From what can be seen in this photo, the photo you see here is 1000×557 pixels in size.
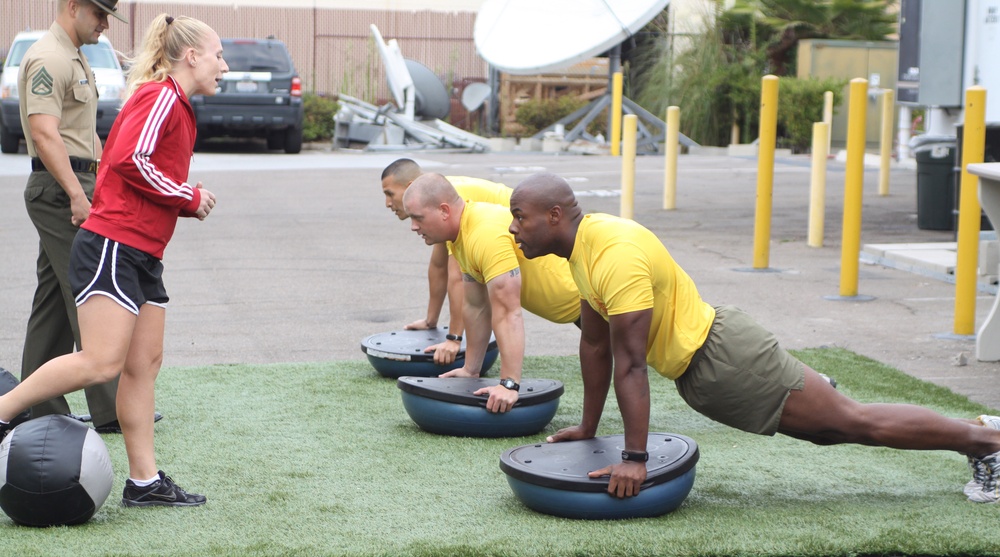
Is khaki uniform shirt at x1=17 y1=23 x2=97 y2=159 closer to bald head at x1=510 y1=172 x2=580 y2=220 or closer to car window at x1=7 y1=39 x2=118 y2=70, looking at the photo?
bald head at x1=510 y1=172 x2=580 y2=220

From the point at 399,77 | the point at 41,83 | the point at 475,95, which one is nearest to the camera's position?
the point at 41,83

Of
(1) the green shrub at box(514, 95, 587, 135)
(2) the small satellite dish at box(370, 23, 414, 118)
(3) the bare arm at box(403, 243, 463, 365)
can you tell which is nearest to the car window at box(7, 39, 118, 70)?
(2) the small satellite dish at box(370, 23, 414, 118)

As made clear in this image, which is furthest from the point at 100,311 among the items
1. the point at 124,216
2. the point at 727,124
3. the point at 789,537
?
the point at 727,124

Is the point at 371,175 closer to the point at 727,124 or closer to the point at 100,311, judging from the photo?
the point at 727,124

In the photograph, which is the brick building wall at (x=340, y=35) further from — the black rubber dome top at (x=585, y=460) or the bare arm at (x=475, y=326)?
the black rubber dome top at (x=585, y=460)

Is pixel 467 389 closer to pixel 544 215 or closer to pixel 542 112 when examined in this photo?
pixel 544 215

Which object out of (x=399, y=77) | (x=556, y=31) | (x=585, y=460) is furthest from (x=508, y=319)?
(x=399, y=77)

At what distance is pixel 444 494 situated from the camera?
4727 mm

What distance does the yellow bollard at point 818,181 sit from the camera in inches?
460

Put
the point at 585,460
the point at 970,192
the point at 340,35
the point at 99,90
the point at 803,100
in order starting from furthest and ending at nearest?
the point at 340,35
the point at 803,100
the point at 99,90
the point at 970,192
the point at 585,460

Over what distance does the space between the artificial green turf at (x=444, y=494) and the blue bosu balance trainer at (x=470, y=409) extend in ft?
0.20

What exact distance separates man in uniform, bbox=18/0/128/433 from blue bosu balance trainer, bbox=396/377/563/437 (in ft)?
4.67

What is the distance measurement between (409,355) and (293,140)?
17.0 metres

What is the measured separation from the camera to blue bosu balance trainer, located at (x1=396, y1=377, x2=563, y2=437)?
5480 mm
